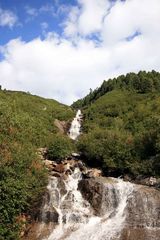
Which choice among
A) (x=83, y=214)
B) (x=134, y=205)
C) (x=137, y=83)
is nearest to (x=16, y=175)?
(x=83, y=214)

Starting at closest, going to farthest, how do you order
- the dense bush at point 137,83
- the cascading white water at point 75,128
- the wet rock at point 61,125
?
the cascading white water at point 75,128, the wet rock at point 61,125, the dense bush at point 137,83

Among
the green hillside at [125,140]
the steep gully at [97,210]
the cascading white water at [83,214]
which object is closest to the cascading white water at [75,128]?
the green hillside at [125,140]

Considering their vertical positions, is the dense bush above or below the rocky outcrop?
above

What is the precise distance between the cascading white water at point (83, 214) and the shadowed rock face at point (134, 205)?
1.07ft

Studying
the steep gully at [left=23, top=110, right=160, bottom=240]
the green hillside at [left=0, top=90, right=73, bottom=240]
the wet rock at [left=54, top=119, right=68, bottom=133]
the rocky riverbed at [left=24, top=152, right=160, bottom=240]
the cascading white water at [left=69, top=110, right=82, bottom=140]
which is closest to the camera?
the steep gully at [left=23, top=110, right=160, bottom=240]

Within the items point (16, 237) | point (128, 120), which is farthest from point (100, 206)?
point (128, 120)

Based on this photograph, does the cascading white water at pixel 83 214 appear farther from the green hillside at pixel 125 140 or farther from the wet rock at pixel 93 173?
the green hillside at pixel 125 140

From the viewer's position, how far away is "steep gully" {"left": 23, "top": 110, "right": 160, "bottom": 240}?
41812 millimetres

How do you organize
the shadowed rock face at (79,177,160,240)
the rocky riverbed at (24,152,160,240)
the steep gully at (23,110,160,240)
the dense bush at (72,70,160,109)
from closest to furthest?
1. the shadowed rock face at (79,177,160,240)
2. the steep gully at (23,110,160,240)
3. the rocky riverbed at (24,152,160,240)
4. the dense bush at (72,70,160,109)

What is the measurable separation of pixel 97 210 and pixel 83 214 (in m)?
1.85

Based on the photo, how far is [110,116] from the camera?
95312mm

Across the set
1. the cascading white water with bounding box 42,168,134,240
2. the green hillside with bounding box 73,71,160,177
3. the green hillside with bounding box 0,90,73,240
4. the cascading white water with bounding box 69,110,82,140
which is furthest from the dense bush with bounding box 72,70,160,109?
the cascading white water with bounding box 42,168,134,240

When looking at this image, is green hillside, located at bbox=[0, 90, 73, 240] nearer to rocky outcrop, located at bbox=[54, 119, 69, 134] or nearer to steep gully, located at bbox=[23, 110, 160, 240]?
steep gully, located at bbox=[23, 110, 160, 240]

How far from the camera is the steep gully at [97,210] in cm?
4181
